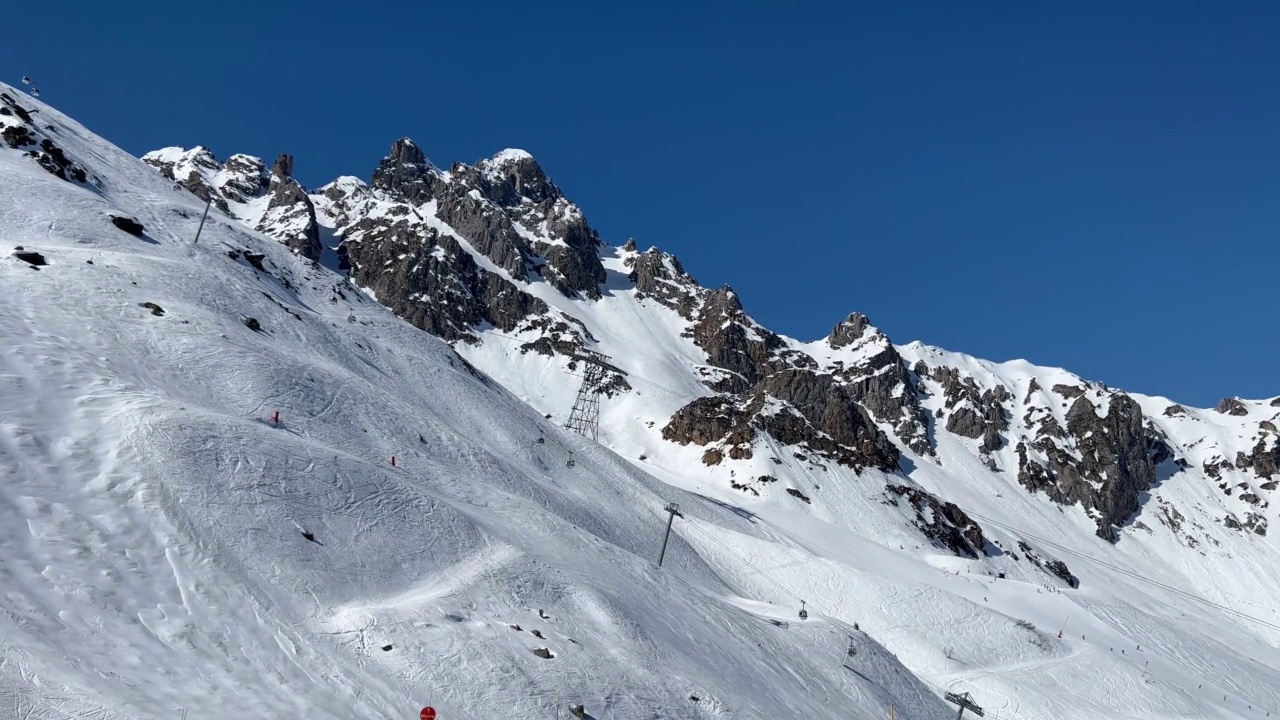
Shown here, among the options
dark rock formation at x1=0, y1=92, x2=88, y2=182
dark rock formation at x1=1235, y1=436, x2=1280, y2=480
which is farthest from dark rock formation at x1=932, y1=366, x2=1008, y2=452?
dark rock formation at x1=0, y1=92, x2=88, y2=182

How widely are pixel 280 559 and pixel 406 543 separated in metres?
5.33

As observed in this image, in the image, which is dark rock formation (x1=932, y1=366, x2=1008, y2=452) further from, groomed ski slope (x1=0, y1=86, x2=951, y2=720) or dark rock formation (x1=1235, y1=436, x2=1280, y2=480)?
groomed ski slope (x1=0, y1=86, x2=951, y2=720)

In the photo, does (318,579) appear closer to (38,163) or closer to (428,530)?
(428,530)

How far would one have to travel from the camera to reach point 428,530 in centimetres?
3222

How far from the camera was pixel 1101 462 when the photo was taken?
180125mm

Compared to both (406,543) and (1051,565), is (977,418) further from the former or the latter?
(406,543)

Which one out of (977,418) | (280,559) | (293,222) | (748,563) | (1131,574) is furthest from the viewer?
(977,418)

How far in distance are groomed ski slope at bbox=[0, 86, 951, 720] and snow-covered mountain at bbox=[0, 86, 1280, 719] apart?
0.11m

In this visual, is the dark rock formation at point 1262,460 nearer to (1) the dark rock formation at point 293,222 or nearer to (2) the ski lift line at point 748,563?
(2) the ski lift line at point 748,563

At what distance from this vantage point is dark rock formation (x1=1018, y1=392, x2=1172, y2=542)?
170500mm

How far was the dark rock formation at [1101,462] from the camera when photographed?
170 meters

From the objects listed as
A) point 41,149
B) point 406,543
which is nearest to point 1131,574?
point 406,543

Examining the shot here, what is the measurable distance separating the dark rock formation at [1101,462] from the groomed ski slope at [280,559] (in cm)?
13927

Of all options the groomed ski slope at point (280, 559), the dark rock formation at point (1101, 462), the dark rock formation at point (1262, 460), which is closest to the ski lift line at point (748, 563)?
the groomed ski slope at point (280, 559)
